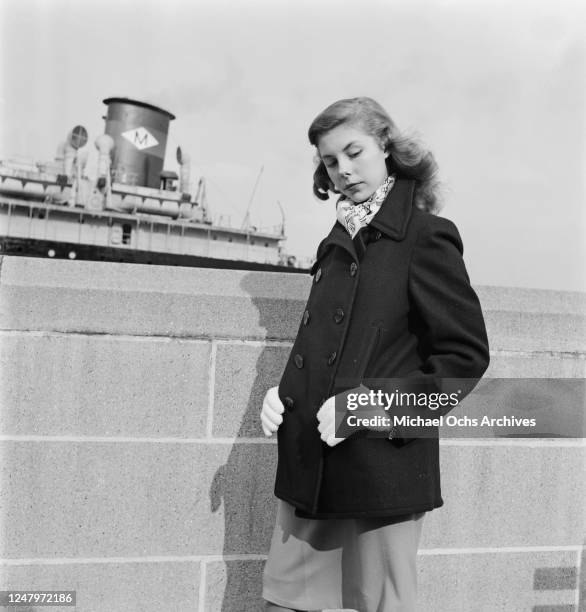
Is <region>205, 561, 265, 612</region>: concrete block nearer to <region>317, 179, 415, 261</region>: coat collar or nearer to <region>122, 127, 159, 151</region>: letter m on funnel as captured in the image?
<region>317, 179, 415, 261</region>: coat collar

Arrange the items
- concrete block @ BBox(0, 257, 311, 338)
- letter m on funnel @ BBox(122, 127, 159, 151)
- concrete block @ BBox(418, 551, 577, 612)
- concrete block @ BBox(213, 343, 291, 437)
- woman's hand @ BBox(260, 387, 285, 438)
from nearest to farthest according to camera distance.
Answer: woman's hand @ BBox(260, 387, 285, 438), concrete block @ BBox(0, 257, 311, 338), concrete block @ BBox(213, 343, 291, 437), concrete block @ BBox(418, 551, 577, 612), letter m on funnel @ BBox(122, 127, 159, 151)

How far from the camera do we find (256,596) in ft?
8.91

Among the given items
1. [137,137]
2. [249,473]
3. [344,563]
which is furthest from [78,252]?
[344,563]

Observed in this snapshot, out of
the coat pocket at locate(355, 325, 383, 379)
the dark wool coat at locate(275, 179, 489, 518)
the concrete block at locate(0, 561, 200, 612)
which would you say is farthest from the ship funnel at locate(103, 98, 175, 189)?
the coat pocket at locate(355, 325, 383, 379)

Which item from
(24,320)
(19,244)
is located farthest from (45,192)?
(24,320)

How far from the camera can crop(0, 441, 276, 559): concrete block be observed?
254 cm

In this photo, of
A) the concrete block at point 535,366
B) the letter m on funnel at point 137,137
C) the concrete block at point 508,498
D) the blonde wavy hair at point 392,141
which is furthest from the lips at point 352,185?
the letter m on funnel at point 137,137

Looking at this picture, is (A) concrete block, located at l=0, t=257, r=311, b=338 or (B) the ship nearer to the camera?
(A) concrete block, located at l=0, t=257, r=311, b=338

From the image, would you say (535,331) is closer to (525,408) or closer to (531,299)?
(531,299)

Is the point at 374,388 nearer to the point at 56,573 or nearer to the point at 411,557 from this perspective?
the point at 411,557

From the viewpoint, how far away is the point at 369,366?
70.2 inches

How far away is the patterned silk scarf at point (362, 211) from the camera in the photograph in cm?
191

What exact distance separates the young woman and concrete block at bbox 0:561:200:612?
78 cm

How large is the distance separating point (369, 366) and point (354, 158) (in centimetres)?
61
